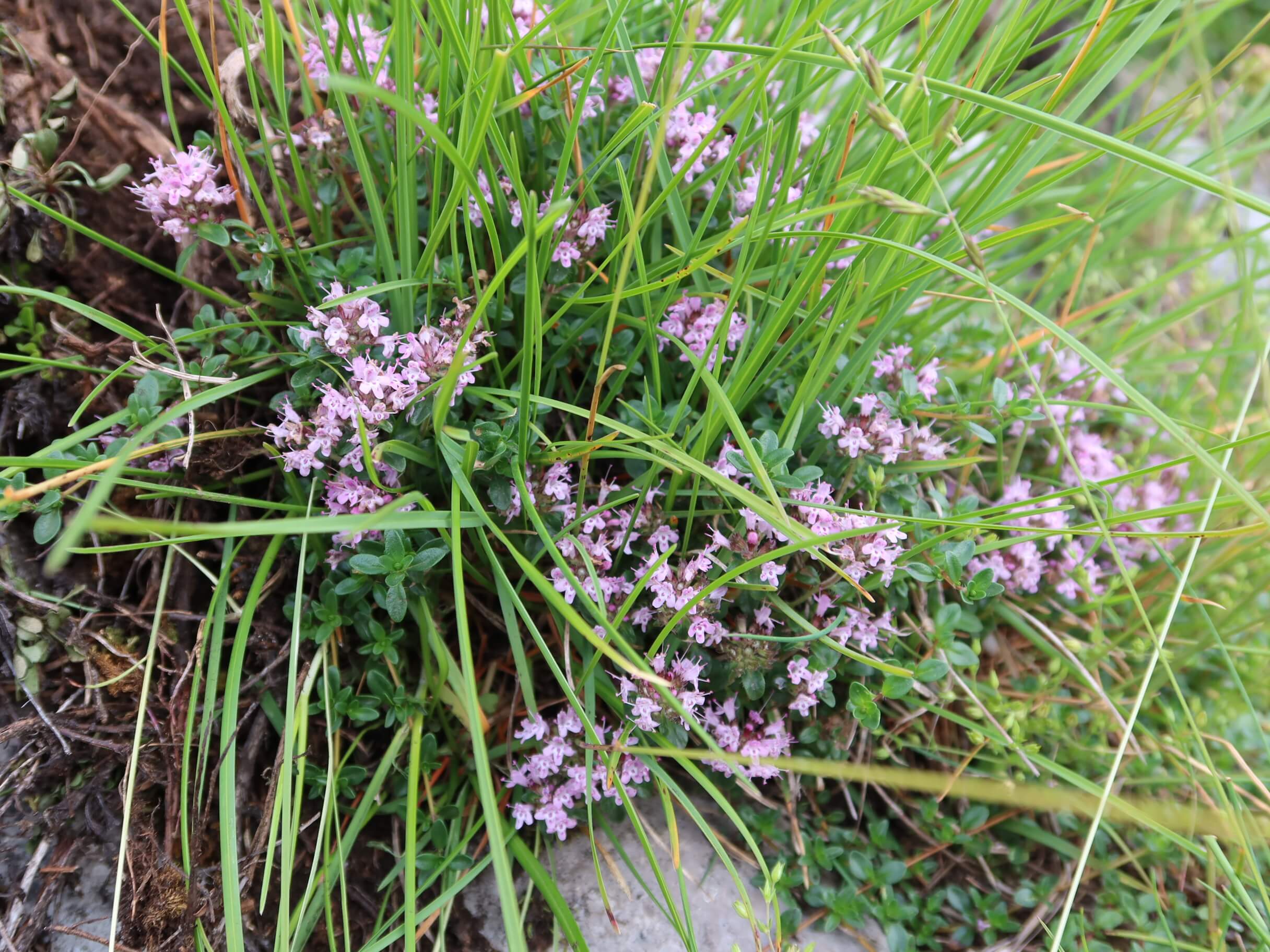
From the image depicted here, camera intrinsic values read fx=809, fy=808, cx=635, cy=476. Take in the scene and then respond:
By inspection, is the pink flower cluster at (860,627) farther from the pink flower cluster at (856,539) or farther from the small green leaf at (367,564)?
the small green leaf at (367,564)

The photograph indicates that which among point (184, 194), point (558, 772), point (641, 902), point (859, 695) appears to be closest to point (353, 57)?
point (184, 194)

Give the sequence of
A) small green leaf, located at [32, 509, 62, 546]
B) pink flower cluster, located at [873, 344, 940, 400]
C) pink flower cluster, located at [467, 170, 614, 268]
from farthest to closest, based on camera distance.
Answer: pink flower cluster, located at [873, 344, 940, 400]
pink flower cluster, located at [467, 170, 614, 268]
small green leaf, located at [32, 509, 62, 546]

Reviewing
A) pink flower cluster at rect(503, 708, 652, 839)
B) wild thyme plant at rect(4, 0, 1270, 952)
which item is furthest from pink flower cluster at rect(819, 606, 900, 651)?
pink flower cluster at rect(503, 708, 652, 839)

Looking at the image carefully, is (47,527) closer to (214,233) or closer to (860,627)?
(214,233)

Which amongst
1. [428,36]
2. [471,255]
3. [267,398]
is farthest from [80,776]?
[428,36]

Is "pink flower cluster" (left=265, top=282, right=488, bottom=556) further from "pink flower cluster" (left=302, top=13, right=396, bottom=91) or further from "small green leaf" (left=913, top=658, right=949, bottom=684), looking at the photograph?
"small green leaf" (left=913, top=658, right=949, bottom=684)
